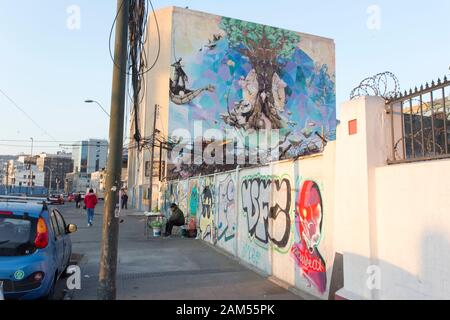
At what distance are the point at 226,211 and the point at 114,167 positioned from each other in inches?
240

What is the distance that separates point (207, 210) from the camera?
13.2 metres

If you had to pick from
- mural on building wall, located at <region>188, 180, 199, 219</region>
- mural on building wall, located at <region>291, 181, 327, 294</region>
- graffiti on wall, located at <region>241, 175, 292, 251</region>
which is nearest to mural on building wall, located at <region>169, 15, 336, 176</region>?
mural on building wall, located at <region>188, 180, 199, 219</region>

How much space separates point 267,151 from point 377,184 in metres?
37.0

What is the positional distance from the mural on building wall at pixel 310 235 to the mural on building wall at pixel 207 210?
5646 millimetres

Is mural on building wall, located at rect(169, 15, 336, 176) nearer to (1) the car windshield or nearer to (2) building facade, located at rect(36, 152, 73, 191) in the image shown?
(1) the car windshield

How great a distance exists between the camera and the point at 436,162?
13.3ft

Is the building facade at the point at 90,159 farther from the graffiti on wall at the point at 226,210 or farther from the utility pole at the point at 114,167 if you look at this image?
the utility pole at the point at 114,167

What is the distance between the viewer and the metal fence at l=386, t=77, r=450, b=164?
4.24 meters

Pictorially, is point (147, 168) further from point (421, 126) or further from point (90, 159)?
point (90, 159)

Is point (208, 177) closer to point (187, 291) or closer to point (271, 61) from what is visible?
point (187, 291)

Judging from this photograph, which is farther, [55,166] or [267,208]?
[55,166]

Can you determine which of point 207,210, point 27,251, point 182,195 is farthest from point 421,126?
point 182,195

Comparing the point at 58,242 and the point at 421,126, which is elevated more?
the point at 421,126

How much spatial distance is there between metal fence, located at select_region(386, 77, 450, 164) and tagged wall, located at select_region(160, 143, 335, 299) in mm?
1108
